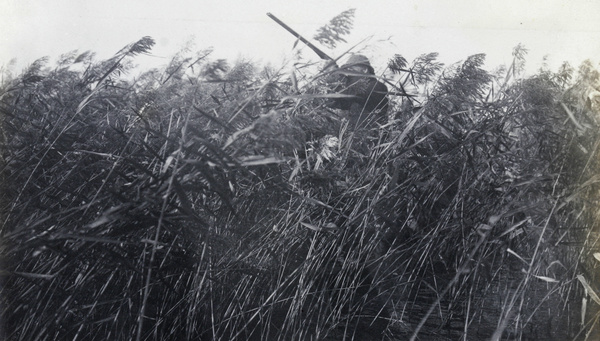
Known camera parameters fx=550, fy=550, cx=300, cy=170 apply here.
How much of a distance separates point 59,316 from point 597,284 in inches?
87.3

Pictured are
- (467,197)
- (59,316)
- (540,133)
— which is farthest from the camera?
(540,133)

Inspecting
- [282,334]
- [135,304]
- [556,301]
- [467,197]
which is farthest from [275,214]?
[556,301]

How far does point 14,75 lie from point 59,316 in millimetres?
1988

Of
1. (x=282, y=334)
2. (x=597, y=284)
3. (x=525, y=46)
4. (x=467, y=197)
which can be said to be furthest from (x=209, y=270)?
(x=525, y=46)

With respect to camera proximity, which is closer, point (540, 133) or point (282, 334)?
point (282, 334)

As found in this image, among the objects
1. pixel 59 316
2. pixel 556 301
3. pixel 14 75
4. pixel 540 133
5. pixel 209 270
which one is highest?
pixel 540 133

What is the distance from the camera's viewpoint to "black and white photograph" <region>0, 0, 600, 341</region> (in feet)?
6.26

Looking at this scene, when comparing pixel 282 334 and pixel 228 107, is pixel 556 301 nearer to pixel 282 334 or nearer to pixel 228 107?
pixel 282 334

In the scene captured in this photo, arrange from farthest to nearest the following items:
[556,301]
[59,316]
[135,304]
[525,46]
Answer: [525,46]
[556,301]
[135,304]
[59,316]

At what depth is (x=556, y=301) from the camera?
3088 millimetres

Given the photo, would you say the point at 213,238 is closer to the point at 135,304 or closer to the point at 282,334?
the point at 135,304

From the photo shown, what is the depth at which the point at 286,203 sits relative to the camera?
96.4 inches

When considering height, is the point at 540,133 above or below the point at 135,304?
above

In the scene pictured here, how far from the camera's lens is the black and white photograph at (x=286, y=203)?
1908mm
